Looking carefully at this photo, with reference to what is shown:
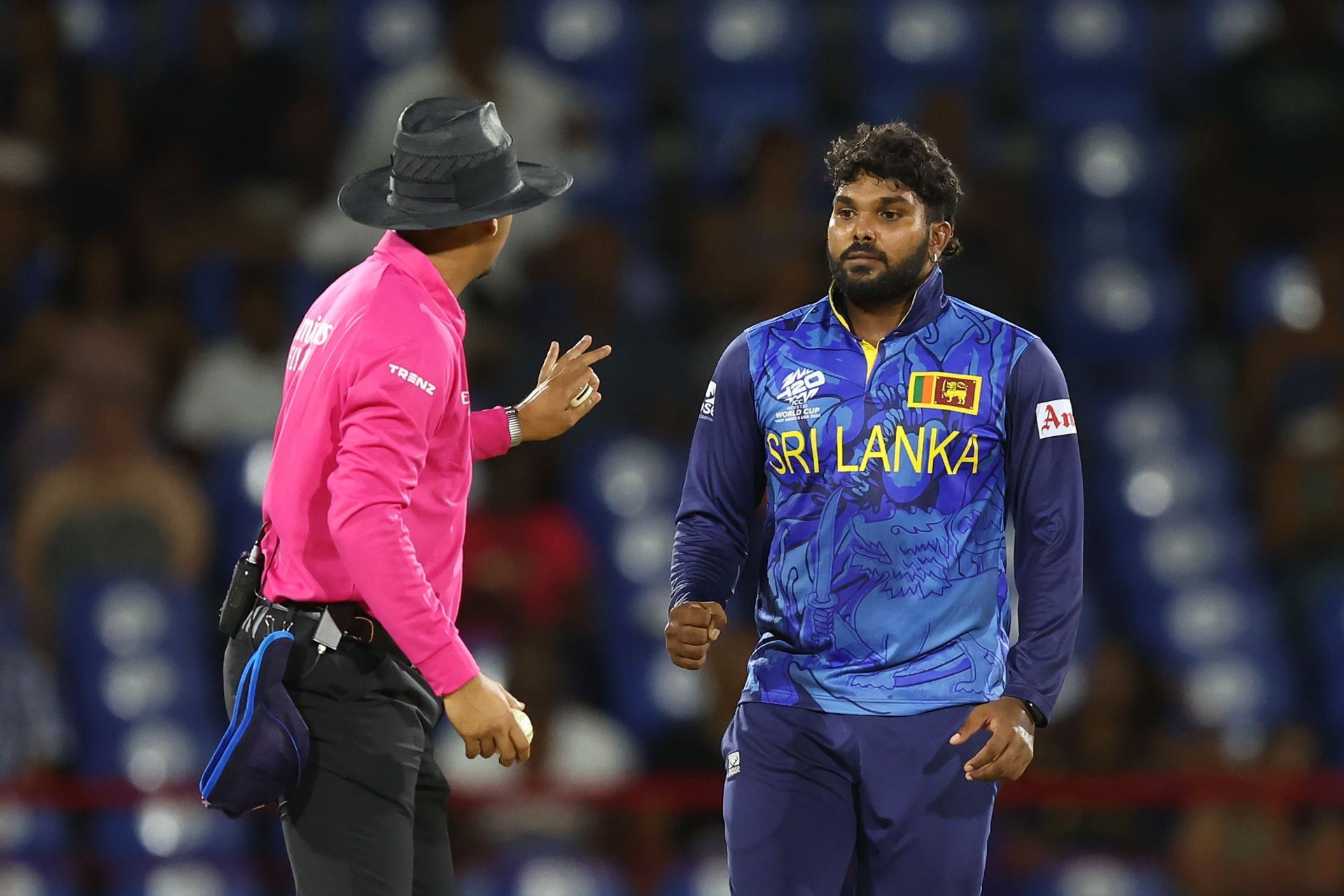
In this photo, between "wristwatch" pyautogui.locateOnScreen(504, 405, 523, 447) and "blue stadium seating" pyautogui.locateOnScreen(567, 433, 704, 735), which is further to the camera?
"blue stadium seating" pyautogui.locateOnScreen(567, 433, 704, 735)

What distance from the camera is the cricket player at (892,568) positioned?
137 inches

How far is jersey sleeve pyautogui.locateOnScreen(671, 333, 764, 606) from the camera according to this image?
3707 mm

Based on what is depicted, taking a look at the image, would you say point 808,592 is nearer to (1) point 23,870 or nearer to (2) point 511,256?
(1) point 23,870

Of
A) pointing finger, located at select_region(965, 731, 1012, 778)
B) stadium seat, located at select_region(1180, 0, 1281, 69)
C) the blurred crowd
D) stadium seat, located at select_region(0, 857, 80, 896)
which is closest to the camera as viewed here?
pointing finger, located at select_region(965, 731, 1012, 778)

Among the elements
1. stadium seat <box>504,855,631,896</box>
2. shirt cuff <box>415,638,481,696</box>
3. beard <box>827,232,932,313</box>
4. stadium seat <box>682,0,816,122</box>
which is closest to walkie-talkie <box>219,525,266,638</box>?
shirt cuff <box>415,638,481,696</box>

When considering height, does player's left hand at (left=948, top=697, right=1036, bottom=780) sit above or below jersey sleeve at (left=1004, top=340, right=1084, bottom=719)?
below

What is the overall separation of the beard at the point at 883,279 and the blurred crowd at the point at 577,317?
275 cm

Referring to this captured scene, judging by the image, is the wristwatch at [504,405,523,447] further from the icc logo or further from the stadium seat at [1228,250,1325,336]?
A: the stadium seat at [1228,250,1325,336]

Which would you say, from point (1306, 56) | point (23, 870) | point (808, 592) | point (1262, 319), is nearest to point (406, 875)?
point (808, 592)

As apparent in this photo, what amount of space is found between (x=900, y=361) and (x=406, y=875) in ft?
4.20

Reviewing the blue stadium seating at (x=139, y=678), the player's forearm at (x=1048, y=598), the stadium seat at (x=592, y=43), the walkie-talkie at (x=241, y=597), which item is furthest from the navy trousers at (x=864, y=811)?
the stadium seat at (x=592, y=43)

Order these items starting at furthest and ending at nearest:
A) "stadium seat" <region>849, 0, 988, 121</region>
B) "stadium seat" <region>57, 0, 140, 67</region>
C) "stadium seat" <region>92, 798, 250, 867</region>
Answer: "stadium seat" <region>849, 0, 988, 121</region>, "stadium seat" <region>57, 0, 140, 67</region>, "stadium seat" <region>92, 798, 250, 867</region>

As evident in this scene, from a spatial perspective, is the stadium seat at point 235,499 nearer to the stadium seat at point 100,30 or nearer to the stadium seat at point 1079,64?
the stadium seat at point 100,30

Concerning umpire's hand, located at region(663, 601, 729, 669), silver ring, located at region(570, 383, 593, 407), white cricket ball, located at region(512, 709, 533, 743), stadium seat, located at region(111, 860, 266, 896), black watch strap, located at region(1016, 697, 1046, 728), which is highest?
silver ring, located at region(570, 383, 593, 407)
